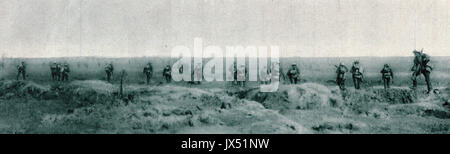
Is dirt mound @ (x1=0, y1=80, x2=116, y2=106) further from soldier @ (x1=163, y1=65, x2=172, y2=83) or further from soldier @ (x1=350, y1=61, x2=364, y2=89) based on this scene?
soldier @ (x1=350, y1=61, x2=364, y2=89)

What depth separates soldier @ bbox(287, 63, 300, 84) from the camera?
12266 millimetres

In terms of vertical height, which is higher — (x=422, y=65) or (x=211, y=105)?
(x=422, y=65)

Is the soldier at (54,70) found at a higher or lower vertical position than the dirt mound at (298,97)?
higher

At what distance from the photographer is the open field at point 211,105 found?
31.6 ft

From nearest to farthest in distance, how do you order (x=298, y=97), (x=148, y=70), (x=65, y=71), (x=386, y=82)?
(x=298, y=97) → (x=65, y=71) → (x=386, y=82) → (x=148, y=70)

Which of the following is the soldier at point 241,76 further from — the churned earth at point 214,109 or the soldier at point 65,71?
the soldier at point 65,71

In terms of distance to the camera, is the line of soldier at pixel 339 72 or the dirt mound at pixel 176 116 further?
the line of soldier at pixel 339 72

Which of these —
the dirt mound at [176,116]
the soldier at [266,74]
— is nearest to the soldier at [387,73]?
the soldier at [266,74]

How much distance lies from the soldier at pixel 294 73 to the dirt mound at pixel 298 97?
41.8 inches

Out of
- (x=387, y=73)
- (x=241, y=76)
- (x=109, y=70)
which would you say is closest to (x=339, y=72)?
(x=387, y=73)

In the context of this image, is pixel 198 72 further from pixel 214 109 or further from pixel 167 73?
pixel 214 109

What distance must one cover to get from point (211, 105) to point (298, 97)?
2897mm

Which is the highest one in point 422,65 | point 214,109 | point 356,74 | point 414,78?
point 422,65

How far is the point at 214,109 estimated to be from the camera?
10289 mm
